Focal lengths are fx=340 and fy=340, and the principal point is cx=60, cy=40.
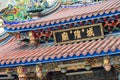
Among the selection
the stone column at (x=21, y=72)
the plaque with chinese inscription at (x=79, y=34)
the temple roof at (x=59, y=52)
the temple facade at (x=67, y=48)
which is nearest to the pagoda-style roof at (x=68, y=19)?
the temple facade at (x=67, y=48)

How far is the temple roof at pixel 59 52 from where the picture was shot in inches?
354

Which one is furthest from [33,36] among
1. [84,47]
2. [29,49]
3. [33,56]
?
[84,47]

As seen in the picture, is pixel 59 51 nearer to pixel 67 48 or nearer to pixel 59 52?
pixel 59 52

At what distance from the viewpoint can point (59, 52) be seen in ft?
32.2

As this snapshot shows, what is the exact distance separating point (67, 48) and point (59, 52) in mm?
497

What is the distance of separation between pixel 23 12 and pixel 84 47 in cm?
Answer: 471

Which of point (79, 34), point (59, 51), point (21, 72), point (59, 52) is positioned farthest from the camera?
point (79, 34)

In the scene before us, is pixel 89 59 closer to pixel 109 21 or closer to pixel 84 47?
pixel 84 47

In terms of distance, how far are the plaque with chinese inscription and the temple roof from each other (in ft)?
0.69

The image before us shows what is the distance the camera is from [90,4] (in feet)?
43.0

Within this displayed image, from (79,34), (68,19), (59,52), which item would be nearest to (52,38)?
(79,34)

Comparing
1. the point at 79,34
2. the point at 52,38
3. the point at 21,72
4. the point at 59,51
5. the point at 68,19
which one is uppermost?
the point at 68,19

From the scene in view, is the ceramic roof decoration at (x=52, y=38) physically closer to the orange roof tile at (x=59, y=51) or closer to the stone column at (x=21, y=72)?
the orange roof tile at (x=59, y=51)

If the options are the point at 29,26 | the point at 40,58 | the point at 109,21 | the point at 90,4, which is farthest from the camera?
the point at 90,4
